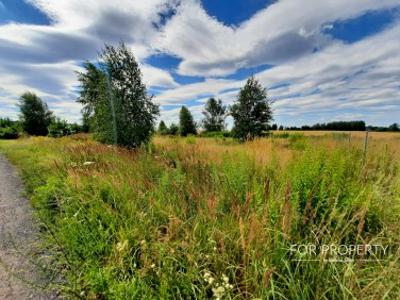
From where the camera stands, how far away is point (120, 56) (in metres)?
10.6

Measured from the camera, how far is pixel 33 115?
117ft

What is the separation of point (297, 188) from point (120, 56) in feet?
35.8

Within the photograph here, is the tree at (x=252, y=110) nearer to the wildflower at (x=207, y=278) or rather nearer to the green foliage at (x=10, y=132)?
the wildflower at (x=207, y=278)

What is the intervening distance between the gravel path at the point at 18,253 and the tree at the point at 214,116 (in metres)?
48.0

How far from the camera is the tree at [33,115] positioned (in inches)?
1377

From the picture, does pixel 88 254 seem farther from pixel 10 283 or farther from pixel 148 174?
pixel 148 174

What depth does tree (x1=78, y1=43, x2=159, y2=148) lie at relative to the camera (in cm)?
1012

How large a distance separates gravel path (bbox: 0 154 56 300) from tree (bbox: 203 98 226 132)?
48.0m

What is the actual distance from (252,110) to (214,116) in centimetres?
3480

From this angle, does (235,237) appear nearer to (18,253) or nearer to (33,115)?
(18,253)

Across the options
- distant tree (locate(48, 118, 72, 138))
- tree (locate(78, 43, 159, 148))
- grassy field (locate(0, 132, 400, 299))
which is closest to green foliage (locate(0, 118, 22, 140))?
distant tree (locate(48, 118, 72, 138))

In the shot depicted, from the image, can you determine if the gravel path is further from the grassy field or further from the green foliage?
the green foliage

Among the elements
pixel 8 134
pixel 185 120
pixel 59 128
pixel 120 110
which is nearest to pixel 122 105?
pixel 120 110

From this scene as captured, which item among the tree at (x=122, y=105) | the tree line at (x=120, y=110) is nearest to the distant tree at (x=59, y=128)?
the tree line at (x=120, y=110)
